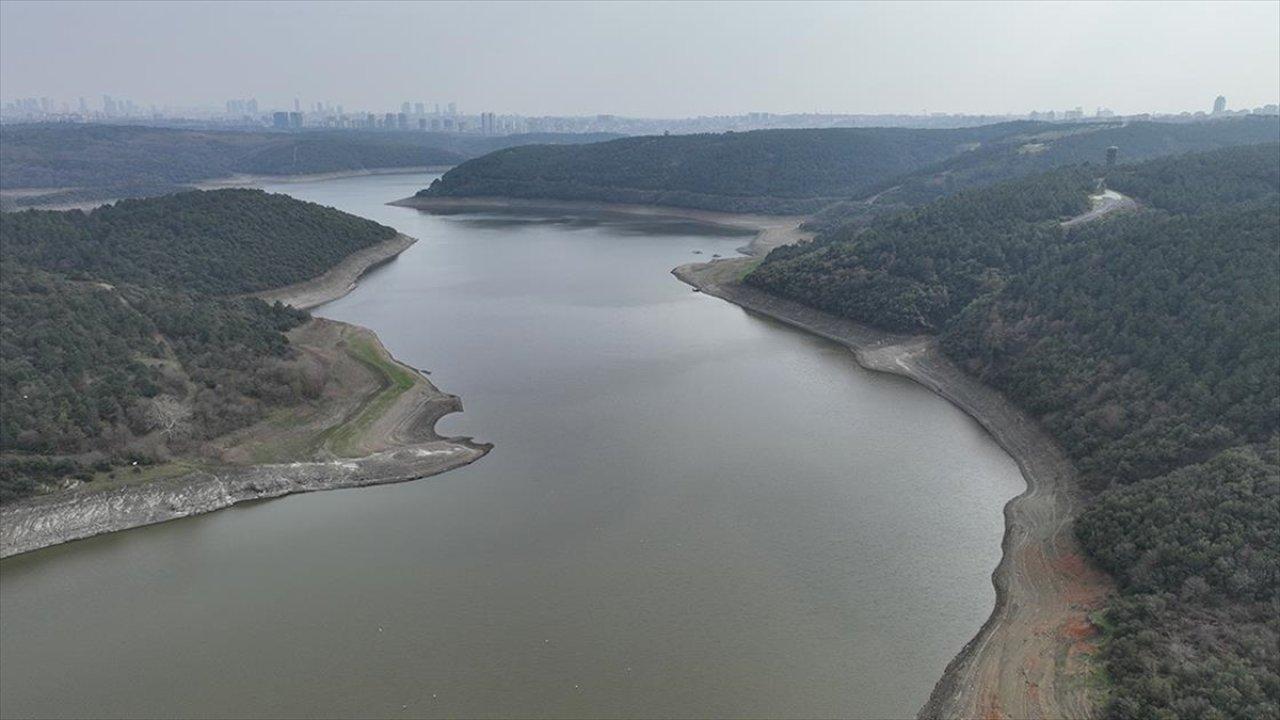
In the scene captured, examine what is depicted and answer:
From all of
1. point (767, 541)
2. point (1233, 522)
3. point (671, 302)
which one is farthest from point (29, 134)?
point (1233, 522)

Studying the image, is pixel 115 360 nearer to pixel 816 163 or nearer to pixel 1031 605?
pixel 1031 605

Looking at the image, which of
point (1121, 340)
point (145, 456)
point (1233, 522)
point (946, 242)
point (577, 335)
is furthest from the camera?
point (946, 242)

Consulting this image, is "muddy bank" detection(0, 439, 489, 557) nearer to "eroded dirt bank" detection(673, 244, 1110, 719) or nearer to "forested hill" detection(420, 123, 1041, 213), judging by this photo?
"eroded dirt bank" detection(673, 244, 1110, 719)

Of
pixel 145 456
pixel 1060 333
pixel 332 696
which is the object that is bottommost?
pixel 332 696

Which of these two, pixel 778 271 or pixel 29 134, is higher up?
pixel 29 134

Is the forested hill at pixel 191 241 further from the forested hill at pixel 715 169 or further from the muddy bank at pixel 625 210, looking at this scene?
the forested hill at pixel 715 169

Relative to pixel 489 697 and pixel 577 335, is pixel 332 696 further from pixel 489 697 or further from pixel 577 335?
pixel 577 335

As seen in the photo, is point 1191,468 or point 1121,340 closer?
point 1191,468
